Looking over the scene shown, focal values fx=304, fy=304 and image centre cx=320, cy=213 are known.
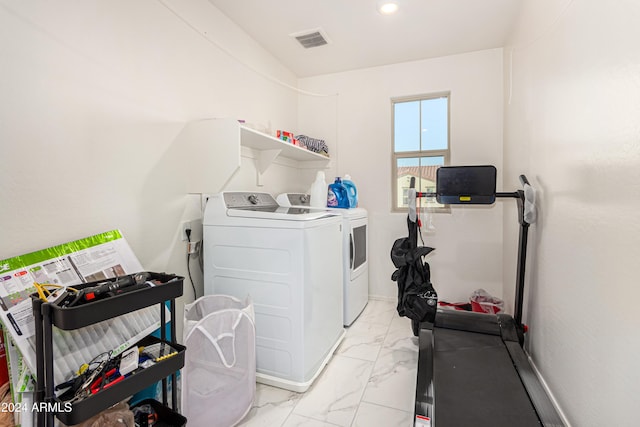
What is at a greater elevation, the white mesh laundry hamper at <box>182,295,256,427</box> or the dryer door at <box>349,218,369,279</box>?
the dryer door at <box>349,218,369,279</box>

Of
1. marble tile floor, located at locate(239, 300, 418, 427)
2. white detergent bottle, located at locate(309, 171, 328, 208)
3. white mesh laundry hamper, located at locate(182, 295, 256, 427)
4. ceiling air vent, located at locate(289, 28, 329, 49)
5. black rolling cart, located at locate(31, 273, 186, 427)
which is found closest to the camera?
black rolling cart, located at locate(31, 273, 186, 427)

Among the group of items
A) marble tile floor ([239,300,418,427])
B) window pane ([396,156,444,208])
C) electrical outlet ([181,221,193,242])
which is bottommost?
marble tile floor ([239,300,418,427])

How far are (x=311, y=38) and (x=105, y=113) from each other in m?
1.98

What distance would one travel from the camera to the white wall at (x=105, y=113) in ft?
4.05

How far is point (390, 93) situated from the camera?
340 cm

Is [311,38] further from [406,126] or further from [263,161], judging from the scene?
[406,126]

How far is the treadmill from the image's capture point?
1354mm

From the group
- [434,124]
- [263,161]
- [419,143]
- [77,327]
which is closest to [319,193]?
[263,161]

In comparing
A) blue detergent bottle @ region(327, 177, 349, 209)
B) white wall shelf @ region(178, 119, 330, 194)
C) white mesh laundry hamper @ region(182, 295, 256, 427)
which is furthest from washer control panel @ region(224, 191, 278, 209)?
white mesh laundry hamper @ region(182, 295, 256, 427)

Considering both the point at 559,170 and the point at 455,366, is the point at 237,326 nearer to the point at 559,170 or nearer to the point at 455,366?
the point at 455,366

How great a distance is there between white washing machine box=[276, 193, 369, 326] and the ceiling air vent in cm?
145

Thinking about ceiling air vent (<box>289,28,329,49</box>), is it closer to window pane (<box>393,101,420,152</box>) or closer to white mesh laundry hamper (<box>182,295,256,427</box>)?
window pane (<box>393,101,420,152</box>)

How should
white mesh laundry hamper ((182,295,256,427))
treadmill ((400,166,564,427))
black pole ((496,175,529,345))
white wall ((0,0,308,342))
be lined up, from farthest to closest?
black pole ((496,175,529,345)) < white mesh laundry hamper ((182,295,256,427)) < treadmill ((400,166,564,427)) < white wall ((0,0,308,342))

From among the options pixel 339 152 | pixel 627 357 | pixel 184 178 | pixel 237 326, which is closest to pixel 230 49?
pixel 184 178
